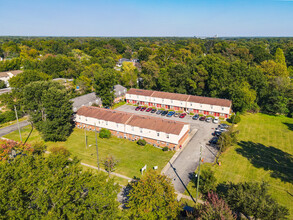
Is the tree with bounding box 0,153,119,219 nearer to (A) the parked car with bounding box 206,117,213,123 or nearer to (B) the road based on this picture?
(B) the road

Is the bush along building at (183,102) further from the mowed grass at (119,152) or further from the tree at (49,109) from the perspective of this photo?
the tree at (49,109)

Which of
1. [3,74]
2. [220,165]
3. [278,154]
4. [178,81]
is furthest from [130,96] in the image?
[3,74]

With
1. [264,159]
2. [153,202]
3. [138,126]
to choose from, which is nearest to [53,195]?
[153,202]

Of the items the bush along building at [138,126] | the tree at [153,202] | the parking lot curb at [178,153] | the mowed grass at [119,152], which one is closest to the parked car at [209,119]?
the parking lot curb at [178,153]

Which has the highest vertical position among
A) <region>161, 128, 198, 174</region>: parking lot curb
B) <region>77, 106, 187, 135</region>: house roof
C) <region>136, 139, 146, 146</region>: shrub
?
<region>77, 106, 187, 135</region>: house roof

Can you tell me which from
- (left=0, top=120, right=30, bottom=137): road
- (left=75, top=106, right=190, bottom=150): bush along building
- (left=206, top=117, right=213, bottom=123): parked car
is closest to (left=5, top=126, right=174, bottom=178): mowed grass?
(left=75, top=106, right=190, bottom=150): bush along building

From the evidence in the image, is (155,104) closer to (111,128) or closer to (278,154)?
(111,128)
